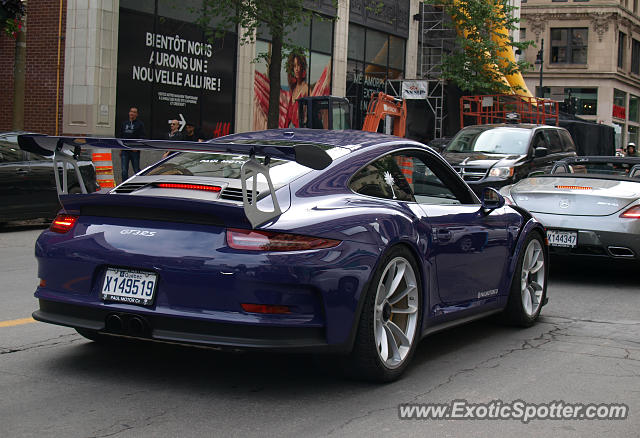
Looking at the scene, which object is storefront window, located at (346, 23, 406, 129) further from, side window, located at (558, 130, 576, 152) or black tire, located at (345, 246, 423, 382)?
black tire, located at (345, 246, 423, 382)

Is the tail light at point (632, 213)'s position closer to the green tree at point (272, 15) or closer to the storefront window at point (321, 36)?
the green tree at point (272, 15)

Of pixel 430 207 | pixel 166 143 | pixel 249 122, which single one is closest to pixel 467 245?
pixel 430 207

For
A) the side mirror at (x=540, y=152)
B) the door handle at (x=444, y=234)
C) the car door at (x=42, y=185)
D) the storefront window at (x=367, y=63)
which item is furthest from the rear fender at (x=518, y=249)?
the storefront window at (x=367, y=63)

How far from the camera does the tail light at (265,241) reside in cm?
449

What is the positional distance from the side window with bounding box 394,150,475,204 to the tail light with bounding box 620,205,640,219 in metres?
3.81

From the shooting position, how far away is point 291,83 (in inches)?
1121

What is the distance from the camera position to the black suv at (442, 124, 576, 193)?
54.1 ft

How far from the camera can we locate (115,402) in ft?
14.9

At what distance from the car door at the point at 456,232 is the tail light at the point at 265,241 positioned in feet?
4.06

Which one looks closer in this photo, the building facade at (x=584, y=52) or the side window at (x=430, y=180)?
the side window at (x=430, y=180)

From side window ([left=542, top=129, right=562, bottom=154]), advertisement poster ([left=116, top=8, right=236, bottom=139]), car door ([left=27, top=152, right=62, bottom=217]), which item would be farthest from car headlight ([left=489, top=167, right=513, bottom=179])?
advertisement poster ([left=116, top=8, right=236, bottom=139])

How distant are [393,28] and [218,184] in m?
31.6

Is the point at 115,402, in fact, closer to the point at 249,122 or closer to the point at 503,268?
the point at 503,268

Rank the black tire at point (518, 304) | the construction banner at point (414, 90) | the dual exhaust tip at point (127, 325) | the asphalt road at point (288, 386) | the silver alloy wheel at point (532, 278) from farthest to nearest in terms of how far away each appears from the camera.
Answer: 1. the construction banner at point (414, 90)
2. the silver alloy wheel at point (532, 278)
3. the black tire at point (518, 304)
4. the dual exhaust tip at point (127, 325)
5. the asphalt road at point (288, 386)
